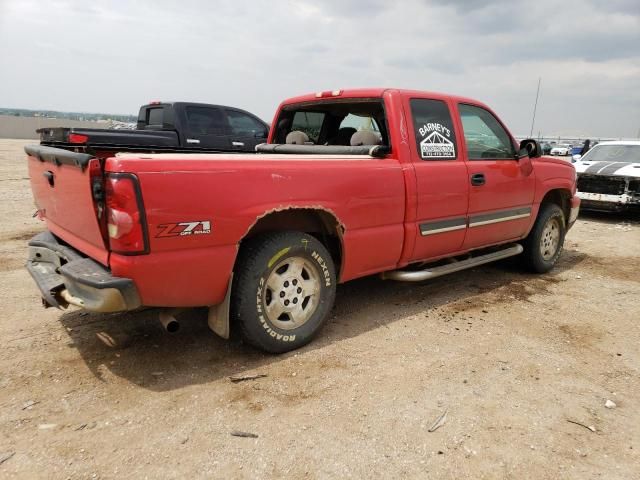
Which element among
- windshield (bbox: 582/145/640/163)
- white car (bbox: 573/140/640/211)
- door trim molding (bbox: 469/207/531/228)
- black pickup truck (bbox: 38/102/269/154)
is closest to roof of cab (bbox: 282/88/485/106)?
door trim molding (bbox: 469/207/531/228)

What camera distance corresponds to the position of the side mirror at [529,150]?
500 centimetres

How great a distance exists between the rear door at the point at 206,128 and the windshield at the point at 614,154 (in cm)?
769

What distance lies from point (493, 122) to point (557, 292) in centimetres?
187

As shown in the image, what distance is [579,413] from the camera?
9.27ft

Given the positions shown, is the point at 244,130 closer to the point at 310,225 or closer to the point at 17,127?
the point at 310,225

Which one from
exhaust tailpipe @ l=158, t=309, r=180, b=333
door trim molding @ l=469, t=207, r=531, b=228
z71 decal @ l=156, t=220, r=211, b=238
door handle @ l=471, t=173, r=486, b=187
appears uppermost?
door handle @ l=471, t=173, r=486, b=187

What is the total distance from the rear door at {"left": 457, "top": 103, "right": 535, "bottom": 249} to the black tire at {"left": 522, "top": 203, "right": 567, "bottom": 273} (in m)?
0.38

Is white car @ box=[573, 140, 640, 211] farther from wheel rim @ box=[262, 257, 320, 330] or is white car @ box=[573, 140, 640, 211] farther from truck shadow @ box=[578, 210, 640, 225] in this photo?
wheel rim @ box=[262, 257, 320, 330]

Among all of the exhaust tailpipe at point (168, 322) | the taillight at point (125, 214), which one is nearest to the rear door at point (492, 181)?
the exhaust tailpipe at point (168, 322)

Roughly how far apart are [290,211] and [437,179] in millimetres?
1396

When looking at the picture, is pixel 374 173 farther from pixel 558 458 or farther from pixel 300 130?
pixel 558 458

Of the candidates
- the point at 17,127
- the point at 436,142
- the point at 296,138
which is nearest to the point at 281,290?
the point at 436,142

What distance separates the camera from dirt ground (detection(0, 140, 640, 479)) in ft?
7.78

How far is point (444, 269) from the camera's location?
4336mm
